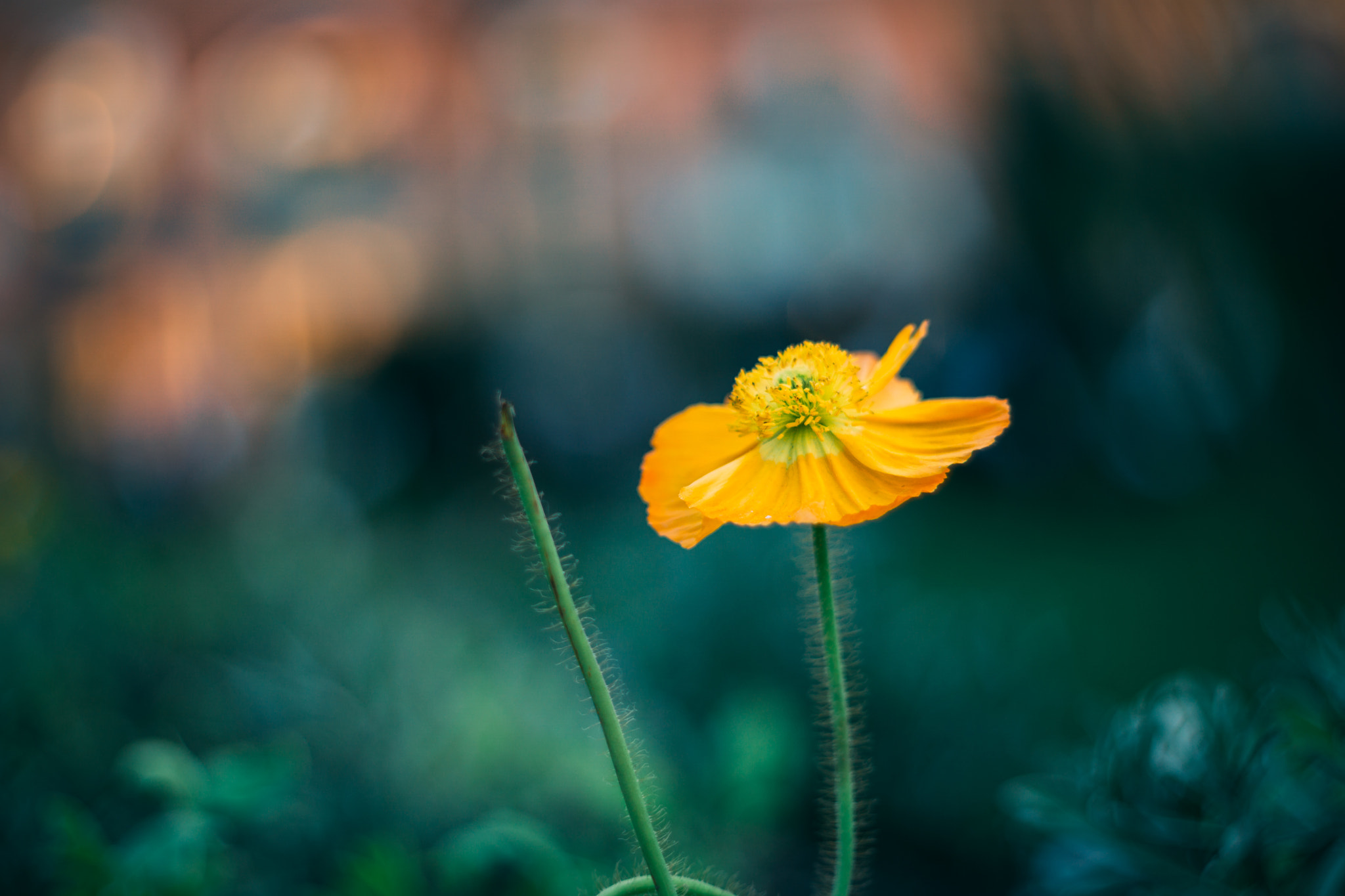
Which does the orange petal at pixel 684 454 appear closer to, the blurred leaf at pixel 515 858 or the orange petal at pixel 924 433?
the orange petal at pixel 924 433

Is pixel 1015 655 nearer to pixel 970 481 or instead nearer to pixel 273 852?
pixel 273 852

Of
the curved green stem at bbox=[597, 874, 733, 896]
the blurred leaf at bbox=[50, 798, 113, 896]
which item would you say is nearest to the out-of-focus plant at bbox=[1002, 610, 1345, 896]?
the curved green stem at bbox=[597, 874, 733, 896]

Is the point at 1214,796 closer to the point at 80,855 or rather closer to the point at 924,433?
the point at 924,433

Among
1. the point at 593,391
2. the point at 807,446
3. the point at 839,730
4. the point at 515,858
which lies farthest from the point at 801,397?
the point at 593,391

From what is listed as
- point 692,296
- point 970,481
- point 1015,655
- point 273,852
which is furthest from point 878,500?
point 692,296

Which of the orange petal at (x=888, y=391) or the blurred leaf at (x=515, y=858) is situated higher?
the orange petal at (x=888, y=391)

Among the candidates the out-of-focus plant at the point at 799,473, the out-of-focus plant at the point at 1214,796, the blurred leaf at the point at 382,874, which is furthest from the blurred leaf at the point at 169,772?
the out-of-focus plant at the point at 1214,796

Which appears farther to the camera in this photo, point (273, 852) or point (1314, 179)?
point (1314, 179)
